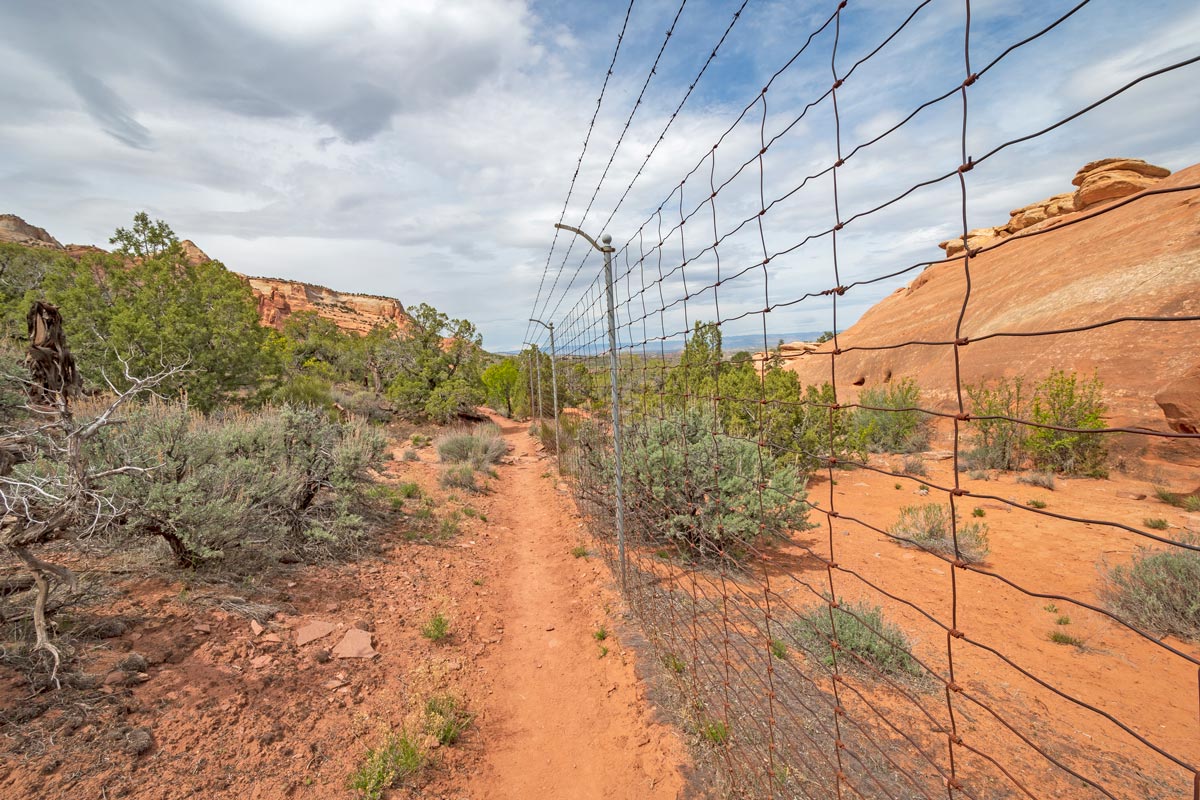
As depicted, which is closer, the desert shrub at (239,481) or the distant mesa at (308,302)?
the desert shrub at (239,481)

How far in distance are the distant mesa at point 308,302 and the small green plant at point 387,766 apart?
2277 inches

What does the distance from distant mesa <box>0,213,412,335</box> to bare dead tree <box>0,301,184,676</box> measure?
180 ft

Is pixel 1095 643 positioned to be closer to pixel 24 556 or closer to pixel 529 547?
pixel 529 547

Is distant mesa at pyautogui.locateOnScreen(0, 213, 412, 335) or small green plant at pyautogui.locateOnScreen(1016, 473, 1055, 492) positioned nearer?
small green plant at pyautogui.locateOnScreen(1016, 473, 1055, 492)

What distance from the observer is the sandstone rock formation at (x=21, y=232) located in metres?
47.3

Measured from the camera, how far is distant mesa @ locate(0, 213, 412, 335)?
54.8 m

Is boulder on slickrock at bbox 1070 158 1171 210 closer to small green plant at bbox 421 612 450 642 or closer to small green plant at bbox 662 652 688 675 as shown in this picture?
small green plant at bbox 662 652 688 675

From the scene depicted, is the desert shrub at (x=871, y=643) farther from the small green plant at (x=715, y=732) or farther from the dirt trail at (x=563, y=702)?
the dirt trail at (x=563, y=702)

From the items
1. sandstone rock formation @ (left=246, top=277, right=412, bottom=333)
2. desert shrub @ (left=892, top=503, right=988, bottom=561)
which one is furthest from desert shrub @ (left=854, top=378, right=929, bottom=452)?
sandstone rock formation @ (left=246, top=277, right=412, bottom=333)

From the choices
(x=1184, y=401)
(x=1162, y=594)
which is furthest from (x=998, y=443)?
(x=1162, y=594)

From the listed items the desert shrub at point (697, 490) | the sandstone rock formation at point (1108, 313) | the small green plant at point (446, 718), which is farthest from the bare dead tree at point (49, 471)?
the sandstone rock formation at point (1108, 313)

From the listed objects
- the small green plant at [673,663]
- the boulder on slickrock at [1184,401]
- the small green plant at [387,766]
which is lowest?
the small green plant at [387,766]

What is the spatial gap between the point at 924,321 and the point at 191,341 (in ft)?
80.1

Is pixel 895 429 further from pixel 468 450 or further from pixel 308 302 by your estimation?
pixel 308 302
